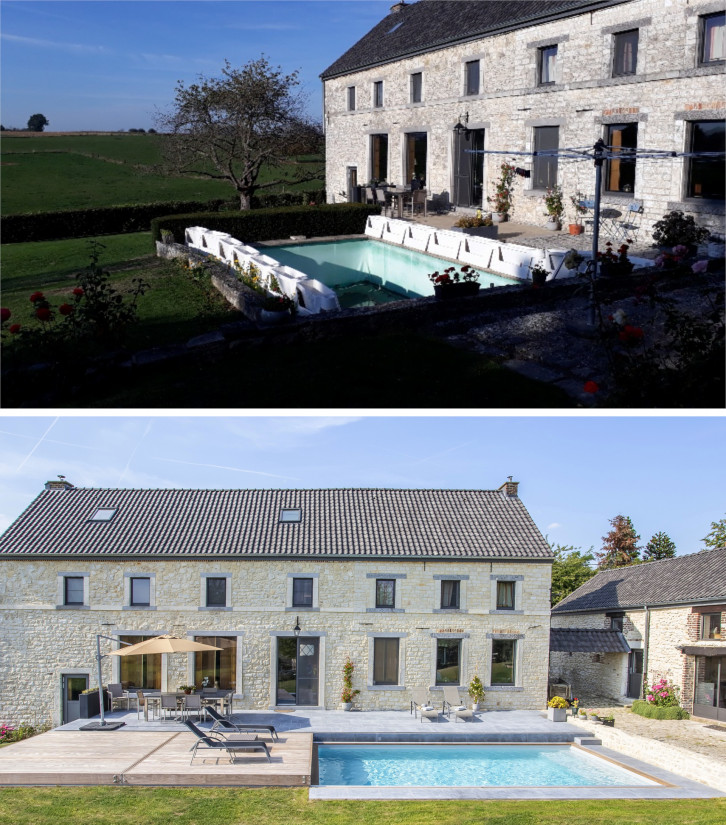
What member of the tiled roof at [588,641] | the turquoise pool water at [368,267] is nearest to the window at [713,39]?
the turquoise pool water at [368,267]

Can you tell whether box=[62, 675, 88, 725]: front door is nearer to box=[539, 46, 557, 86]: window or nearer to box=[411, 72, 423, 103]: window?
box=[539, 46, 557, 86]: window

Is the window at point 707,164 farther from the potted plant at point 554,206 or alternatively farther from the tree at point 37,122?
the tree at point 37,122

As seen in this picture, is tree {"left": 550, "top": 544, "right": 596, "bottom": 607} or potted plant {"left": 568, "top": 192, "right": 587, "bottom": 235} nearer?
potted plant {"left": 568, "top": 192, "right": 587, "bottom": 235}

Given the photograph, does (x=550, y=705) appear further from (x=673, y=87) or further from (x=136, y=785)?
(x=673, y=87)

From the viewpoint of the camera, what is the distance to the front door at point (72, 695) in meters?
19.2

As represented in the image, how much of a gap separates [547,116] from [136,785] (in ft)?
74.7

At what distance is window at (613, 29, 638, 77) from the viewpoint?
2267 centimetres

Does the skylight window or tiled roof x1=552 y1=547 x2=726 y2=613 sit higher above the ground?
the skylight window

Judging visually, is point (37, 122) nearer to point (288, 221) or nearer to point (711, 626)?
point (288, 221)

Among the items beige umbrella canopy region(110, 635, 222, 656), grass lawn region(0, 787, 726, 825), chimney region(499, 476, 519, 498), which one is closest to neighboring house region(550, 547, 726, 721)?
chimney region(499, 476, 519, 498)

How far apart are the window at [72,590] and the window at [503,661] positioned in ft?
33.6

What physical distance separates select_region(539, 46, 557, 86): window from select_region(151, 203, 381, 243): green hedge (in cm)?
783

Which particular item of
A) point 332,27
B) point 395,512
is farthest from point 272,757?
point 332,27

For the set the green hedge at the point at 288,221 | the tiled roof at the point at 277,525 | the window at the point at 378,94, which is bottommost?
the tiled roof at the point at 277,525
